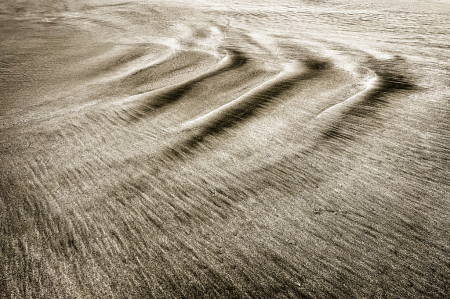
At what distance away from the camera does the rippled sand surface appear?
863mm

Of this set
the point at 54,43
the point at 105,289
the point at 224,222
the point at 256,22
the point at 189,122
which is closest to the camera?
the point at 105,289

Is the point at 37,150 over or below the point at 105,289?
over

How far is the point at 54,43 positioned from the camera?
3.13 meters

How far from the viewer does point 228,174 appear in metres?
1.26

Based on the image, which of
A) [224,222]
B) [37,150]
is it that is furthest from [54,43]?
[224,222]

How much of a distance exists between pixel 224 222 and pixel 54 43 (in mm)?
3053

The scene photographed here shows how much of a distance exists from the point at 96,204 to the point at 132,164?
26 centimetres

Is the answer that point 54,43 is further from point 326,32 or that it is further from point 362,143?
point 362,143

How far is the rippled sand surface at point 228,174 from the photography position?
863 mm

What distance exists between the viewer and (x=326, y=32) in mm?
3316

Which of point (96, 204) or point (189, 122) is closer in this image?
point (96, 204)

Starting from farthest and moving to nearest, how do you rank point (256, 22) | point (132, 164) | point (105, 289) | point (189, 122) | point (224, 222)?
point (256, 22), point (189, 122), point (132, 164), point (224, 222), point (105, 289)

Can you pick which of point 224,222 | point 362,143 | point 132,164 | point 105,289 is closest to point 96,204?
point 132,164

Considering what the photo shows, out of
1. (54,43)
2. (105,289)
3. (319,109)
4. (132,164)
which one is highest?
(54,43)
